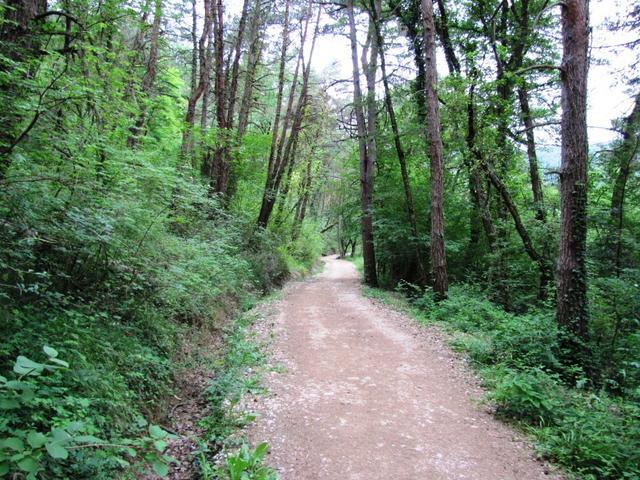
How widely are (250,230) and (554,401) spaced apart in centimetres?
1266

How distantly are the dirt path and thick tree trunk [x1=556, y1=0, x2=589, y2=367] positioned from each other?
220 cm

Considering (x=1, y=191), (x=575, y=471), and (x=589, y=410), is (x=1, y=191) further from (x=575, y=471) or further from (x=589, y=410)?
(x=589, y=410)

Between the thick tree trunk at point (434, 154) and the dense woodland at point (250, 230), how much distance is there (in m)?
0.06

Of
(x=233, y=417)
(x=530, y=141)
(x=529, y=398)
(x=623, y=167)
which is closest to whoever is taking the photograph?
(x=233, y=417)

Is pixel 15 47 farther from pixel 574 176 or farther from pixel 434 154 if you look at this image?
pixel 434 154

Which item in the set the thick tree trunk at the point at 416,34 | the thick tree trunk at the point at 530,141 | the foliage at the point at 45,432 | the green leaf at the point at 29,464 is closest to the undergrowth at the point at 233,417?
the foliage at the point at 45,432

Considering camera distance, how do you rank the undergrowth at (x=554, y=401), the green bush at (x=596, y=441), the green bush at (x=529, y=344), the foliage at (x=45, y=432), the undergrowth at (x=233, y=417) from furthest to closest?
the green bush at (x=529, y=344) → the undergrowth at (x=554, y=401) → the green bush at (x=596, y=441) → the undergrowth at (x=233, y=417) → the foliage at (x=45, y=432)

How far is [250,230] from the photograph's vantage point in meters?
15.8

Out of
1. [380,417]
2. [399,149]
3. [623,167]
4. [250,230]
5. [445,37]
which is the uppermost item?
[445,37]

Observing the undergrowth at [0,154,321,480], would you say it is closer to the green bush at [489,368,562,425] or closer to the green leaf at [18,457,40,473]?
the green leaf at [18,457,40,473]

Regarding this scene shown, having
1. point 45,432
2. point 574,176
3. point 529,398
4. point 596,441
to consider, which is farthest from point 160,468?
point 574,176

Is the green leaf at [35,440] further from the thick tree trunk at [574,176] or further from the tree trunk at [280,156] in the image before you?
the tree trunk at [280,156]

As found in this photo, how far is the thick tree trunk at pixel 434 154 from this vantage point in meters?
10.9

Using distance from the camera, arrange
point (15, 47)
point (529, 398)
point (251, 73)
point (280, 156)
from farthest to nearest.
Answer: point (280, 156) < point (251, 73) < point (529, 398) < point (15, 47)
